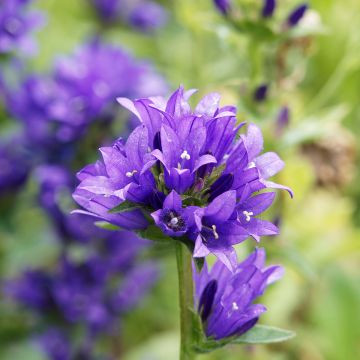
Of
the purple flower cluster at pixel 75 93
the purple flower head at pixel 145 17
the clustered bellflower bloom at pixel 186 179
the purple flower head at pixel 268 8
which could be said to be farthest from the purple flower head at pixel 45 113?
the clustered bellflower bloom at pixel 186 179

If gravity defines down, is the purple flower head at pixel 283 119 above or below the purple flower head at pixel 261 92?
below

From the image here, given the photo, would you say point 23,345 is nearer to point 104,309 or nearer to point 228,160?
point 104,309

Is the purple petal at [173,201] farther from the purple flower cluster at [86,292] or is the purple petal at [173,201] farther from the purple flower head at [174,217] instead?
the purple flower cluster at [86,292]

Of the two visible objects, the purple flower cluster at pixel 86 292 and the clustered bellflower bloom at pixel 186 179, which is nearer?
the clustered bellflower bloom at pixel 186 179

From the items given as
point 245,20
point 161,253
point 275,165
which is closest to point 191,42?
point 161,253

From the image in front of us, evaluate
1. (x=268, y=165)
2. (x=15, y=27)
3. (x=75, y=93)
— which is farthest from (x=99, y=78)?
(x=268, y=165)

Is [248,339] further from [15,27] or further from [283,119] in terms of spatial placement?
[15,27]
